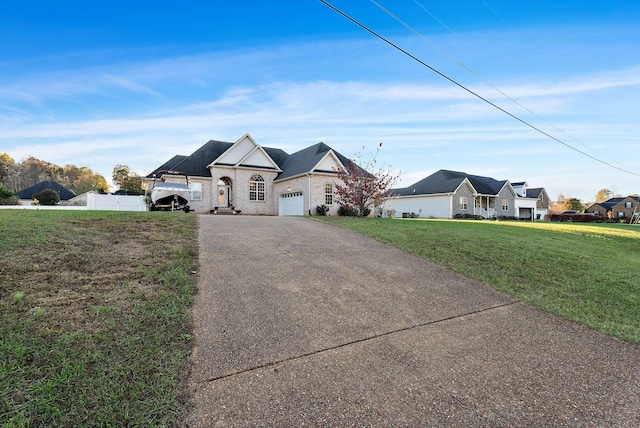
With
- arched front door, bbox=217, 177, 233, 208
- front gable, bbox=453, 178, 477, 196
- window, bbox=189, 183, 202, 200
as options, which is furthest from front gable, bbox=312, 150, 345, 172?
front gable, bbox=453, 178, 477, 196

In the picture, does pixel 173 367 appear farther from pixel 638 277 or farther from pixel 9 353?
pixel 638 277

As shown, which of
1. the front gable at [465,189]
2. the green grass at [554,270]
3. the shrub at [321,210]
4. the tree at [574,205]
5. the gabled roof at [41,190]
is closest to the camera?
the green grass at [554,270]

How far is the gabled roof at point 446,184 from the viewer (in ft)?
109

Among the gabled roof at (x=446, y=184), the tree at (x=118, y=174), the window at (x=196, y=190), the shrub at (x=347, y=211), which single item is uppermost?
the tree at (x=118, y=174)

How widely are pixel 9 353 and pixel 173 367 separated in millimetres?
1396

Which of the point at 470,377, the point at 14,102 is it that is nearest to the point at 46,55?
the point at 14,102

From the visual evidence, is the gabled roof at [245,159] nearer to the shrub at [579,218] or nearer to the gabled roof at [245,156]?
the gabled roof at [245,156]

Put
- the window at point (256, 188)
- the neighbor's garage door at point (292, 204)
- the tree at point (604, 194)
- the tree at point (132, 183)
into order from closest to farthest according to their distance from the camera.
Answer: the neighbor's garage door at point (292, 204) → the window at point (256, 188) → the tree at point (132, 183) → the tree at point (604, 194)

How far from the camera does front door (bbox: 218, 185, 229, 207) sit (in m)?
23.9

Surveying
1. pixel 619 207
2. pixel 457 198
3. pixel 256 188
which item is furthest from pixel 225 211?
pixel 619 207

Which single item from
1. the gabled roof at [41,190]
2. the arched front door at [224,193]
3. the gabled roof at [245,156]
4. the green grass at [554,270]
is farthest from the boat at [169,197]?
the gabled roof at [41,190]

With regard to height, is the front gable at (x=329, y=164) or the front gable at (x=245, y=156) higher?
the front gable at (x=245, y=156)

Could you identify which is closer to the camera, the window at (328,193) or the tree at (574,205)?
the window at (328,193)

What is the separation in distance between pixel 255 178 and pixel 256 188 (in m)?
0.83
